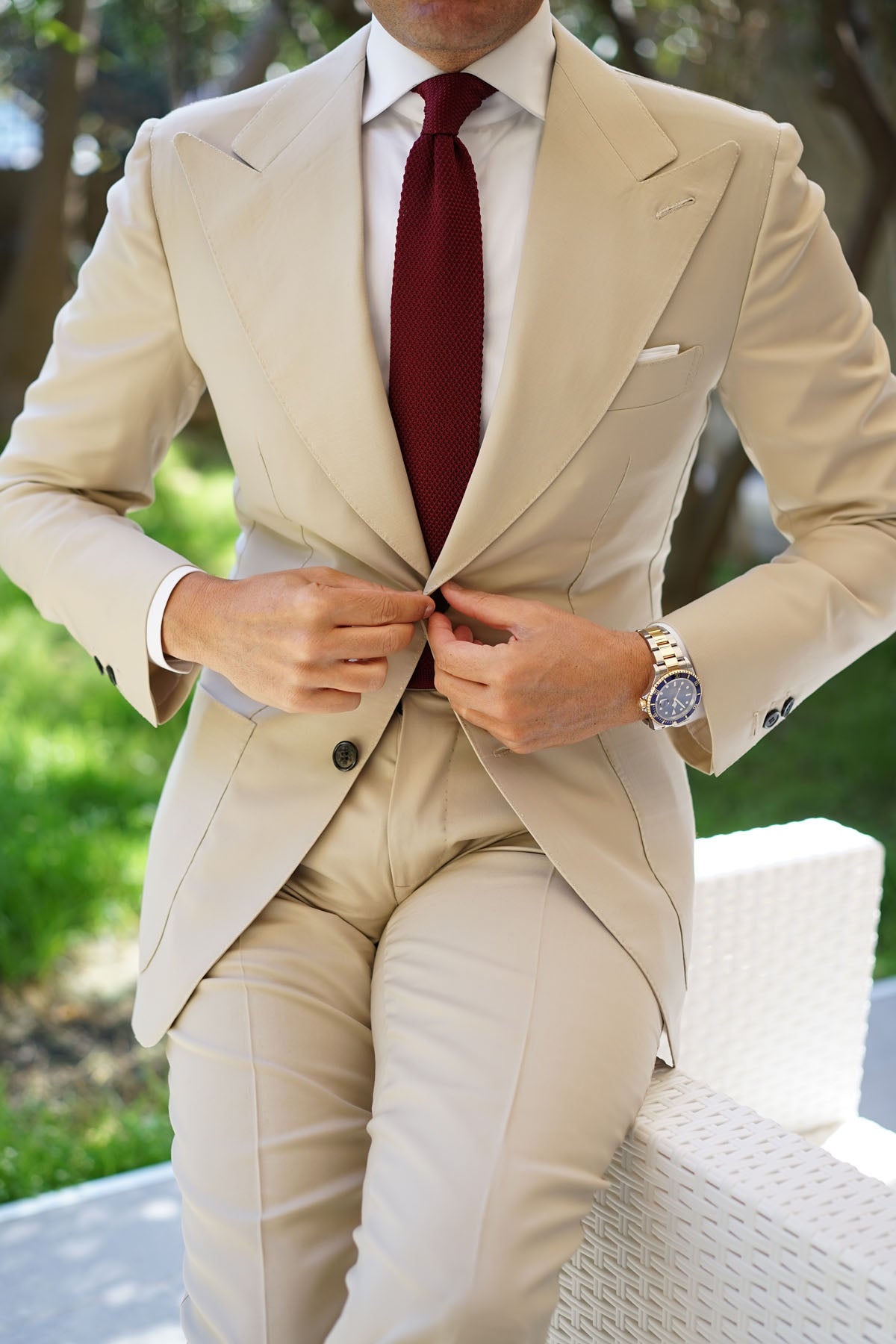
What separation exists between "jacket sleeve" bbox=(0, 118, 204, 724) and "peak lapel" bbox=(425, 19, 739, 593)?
1.15ft

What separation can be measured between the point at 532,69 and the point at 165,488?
481cm

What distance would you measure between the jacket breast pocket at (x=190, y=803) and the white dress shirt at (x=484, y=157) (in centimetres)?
9

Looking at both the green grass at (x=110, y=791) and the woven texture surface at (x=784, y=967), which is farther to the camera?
the green grass at (x=110, y=791)

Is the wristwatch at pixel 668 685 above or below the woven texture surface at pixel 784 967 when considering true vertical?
above

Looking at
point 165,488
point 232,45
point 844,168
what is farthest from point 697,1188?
point 232,45

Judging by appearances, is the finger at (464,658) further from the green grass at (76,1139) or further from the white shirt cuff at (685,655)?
the green grass at (76,1139)

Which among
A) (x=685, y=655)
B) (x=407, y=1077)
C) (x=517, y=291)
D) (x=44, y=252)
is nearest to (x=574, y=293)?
(x=517, y=291)

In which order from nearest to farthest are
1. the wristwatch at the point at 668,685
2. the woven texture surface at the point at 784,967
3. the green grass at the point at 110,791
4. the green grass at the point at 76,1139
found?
1. the wristwatch at the point at 668,685
2. the woven texture surface at the point at 784,967
3. the green grass at the point at 76,1139
4. the green grass at the point at 110,791

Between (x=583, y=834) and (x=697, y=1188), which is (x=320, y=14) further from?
(x=697, y=1188)

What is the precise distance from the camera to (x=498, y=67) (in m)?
1.54

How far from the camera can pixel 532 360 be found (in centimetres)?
149

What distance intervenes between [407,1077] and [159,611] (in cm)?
57

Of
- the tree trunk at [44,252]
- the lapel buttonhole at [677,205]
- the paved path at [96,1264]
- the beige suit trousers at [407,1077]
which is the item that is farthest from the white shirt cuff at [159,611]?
the tree trunk at [44,252]

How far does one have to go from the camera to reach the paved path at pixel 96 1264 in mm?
2135
